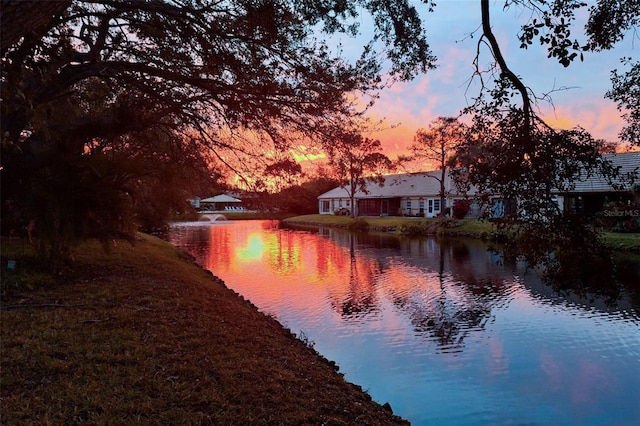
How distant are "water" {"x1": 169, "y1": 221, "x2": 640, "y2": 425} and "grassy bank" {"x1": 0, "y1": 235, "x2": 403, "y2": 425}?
134cm

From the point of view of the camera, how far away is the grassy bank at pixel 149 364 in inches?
158

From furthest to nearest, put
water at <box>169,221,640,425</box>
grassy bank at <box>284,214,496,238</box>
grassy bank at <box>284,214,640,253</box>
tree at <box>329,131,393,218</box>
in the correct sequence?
grassy bank at <box>284,214,496,238</box>
grassy bank at <box>284,214,640,253</box>
tree at <box>329,131,393,218</box>
water at <box>169,221,640,425</box>

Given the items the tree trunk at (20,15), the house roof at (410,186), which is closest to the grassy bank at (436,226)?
the house roof at (410,186)

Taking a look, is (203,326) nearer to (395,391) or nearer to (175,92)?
(395,391)

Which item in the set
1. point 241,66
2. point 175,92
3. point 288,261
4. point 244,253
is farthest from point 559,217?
point 244,253

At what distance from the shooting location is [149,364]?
5.00m

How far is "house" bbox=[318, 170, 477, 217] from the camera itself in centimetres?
4409

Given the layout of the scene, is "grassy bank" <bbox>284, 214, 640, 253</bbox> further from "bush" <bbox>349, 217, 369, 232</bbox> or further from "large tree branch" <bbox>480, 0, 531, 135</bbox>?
"large tree branch" <bbox>480, 0, 531, 135</bbox>

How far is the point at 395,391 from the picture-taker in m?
6.92

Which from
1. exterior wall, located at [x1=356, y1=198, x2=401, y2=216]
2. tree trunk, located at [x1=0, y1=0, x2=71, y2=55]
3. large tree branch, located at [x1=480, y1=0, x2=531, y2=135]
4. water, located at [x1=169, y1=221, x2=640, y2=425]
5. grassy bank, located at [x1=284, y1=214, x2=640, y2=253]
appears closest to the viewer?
tree trunk, located at [x1=0, y1=0, x2=71, y2=55]

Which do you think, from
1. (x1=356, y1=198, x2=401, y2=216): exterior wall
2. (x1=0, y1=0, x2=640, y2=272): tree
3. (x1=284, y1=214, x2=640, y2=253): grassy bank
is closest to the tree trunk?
(x1=0, y1=0, x2=640, y2=272): tree

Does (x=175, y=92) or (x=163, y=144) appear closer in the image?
(x=175, y=92)

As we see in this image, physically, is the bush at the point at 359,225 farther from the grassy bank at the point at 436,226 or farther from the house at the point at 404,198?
the house at the point at 404,198

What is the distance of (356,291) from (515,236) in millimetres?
9928
